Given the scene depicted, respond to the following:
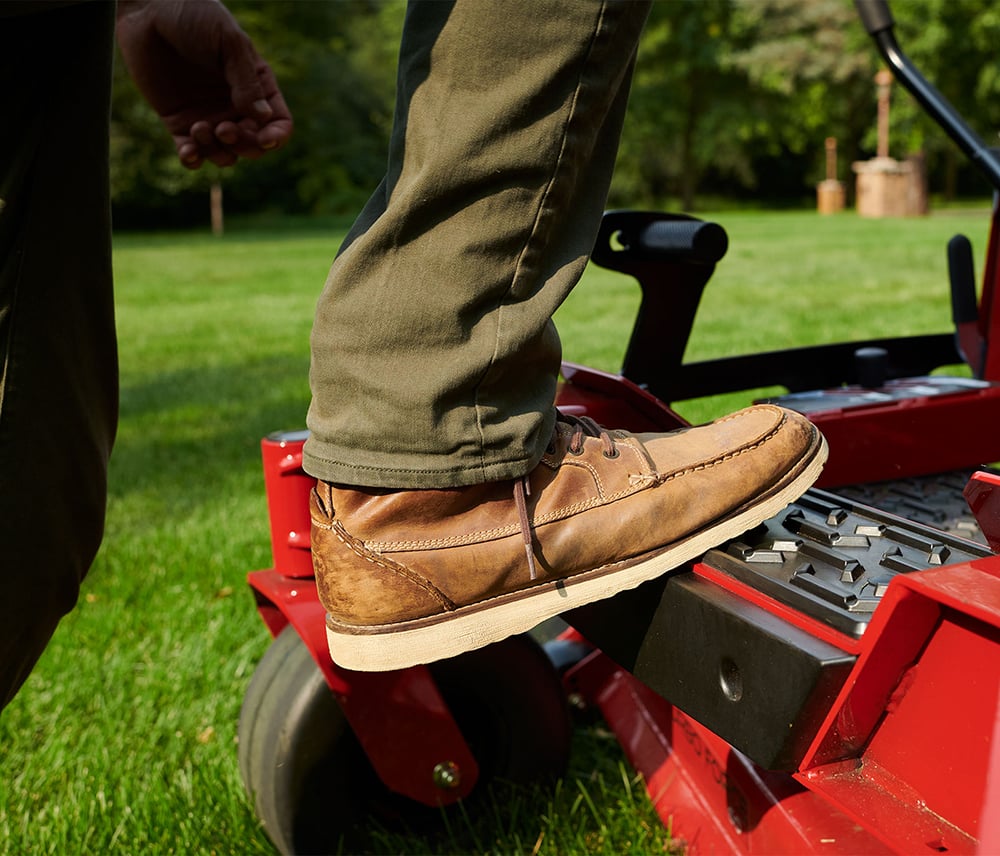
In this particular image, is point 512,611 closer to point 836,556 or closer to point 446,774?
point 836,556

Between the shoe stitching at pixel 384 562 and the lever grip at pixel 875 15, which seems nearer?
the shoe stitching at pixel 384 562

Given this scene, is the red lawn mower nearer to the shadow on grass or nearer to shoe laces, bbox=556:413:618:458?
shoe laces, bbox=556:413:618:458

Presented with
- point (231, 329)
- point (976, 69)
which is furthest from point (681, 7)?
point (231, 329)

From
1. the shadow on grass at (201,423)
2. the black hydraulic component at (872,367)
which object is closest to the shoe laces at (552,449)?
the black hydraulic component at (872,367)

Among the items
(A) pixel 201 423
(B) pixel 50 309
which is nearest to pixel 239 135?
(B) pixel 50 309

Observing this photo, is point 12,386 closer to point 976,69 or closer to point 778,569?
point 778,569

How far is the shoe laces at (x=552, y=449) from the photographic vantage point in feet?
3.63

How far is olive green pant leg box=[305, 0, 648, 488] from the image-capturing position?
988 mm

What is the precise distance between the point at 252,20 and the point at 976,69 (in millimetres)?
15899

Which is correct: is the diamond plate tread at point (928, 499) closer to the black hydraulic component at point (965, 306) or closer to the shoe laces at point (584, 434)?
the black hydraulic component at point (965, 306)

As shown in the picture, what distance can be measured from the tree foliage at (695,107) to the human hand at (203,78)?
74.1 ft

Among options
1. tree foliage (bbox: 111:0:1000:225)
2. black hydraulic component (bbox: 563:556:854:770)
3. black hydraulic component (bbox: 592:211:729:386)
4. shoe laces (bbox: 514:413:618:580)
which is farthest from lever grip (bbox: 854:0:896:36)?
tree foliage (bbox: 111:0:1000:225)

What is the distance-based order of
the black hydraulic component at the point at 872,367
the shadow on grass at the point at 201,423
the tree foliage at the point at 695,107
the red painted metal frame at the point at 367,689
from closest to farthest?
the red painted metal frame at the point at 367,689 → the black hydraulic component at the point at 872,367 → the shadow on grass at the point at 201,423 → the tree foliage at the point at 695,107

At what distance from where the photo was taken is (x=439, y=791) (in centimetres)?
157
